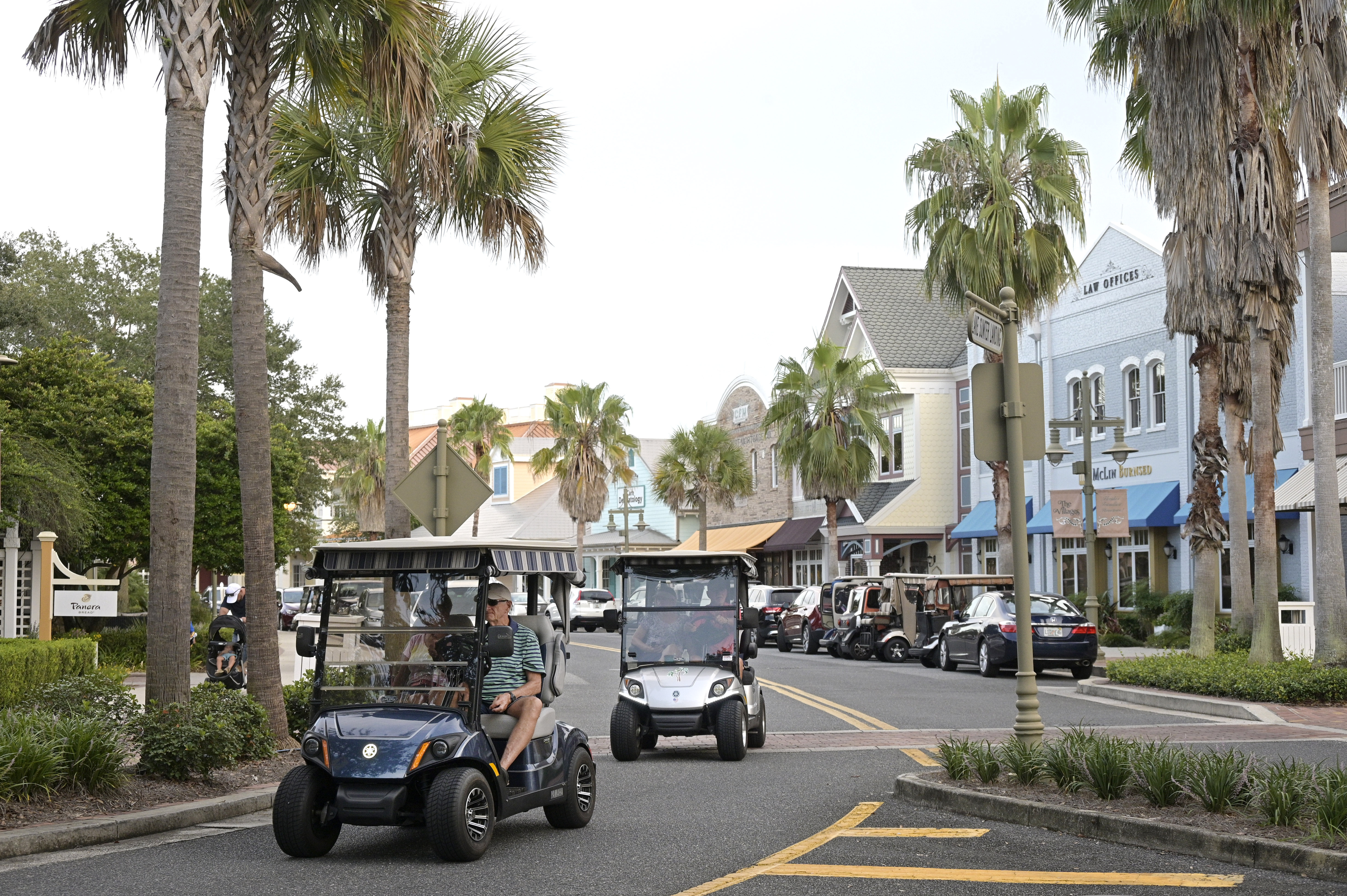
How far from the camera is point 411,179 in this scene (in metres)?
18.0

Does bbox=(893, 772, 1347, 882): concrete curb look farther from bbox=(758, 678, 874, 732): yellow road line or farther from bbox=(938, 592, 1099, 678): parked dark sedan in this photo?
bbox=(938, 592, 1099, 678): parked dark sedan

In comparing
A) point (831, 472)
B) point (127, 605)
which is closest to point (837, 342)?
point (831, 472)

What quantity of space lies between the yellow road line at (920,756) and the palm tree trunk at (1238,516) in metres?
9.63

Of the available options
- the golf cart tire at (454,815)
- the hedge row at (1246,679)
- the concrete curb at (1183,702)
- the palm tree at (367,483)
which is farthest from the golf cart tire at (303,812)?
the palm tree at (367,483)

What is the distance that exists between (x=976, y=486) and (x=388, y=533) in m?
29.6

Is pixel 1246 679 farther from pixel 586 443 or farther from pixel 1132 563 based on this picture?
pixel 586 443

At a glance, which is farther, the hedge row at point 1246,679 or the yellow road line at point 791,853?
the hedge row at point 1246,679

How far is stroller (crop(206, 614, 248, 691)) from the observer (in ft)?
65.5

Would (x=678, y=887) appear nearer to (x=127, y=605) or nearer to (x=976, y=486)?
(x=127, y=605)

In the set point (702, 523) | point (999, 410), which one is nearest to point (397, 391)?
point (999, 410)

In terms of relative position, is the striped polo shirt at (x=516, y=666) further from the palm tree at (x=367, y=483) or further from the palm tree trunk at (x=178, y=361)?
the palm tree at (x=367, y=483)

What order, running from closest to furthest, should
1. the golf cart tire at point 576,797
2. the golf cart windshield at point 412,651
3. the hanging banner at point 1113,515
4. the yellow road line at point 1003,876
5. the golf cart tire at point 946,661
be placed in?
the yellow road line at point 1003,876 < the golf cart windshield at point 412,651 < the golf cart tire at point 576,797 < the hanging banner at point 1113,515 < the golf cart tire at point 946,661

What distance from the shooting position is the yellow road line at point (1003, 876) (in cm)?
770

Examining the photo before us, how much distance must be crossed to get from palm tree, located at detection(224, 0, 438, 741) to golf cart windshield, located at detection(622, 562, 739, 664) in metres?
3.72
